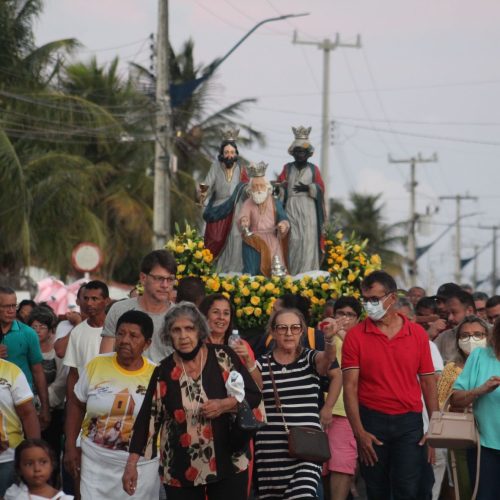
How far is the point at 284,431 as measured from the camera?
30.5ft

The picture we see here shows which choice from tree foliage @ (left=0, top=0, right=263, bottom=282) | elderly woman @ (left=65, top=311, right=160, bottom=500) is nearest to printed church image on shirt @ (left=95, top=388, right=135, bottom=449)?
elderly woman @ (left=65, top=311, right=160, bottom=500)

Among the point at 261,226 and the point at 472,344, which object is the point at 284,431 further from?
the point at 261,226

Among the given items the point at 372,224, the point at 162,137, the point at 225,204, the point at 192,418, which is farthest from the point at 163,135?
the point at 372,224

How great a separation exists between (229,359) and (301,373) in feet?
4.01

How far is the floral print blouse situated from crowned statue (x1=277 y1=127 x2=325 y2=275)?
8083mm

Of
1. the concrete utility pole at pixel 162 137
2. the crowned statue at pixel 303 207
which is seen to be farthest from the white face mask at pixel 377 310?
the concrete utility pole at pixel 162 137

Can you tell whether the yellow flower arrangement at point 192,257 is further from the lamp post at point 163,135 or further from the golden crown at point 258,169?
the lamp post at point 163,135

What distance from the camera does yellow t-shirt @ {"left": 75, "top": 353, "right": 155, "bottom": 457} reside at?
29.2 ft

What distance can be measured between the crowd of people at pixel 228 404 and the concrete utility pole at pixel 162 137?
1500 cm

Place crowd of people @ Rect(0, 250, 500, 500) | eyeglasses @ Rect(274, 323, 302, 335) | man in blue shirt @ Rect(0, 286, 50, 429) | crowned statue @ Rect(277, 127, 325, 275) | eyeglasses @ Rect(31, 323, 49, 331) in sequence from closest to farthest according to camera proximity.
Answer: crowd of people @ Rect(0, 250, 500, 500)
eyeglasses @ Rect(274, 323, 302, 335)
man in blue shirt @ Rect(0, 286, 50, 429)
eyeglasses @ Rect(31, 323, 49, 331)
crowned statue @ Rect(277, 127, 325, 275)

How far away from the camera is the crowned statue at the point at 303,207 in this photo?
1638 cm

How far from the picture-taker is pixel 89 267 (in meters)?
21.6

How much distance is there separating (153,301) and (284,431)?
4.35ft

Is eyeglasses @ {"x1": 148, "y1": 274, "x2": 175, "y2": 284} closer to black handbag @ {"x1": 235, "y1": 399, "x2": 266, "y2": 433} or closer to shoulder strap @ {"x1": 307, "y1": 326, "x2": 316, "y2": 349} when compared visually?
shoulder strap @ {"x1": 307, "y1": 326, "x2": 316, "y2": 349}
